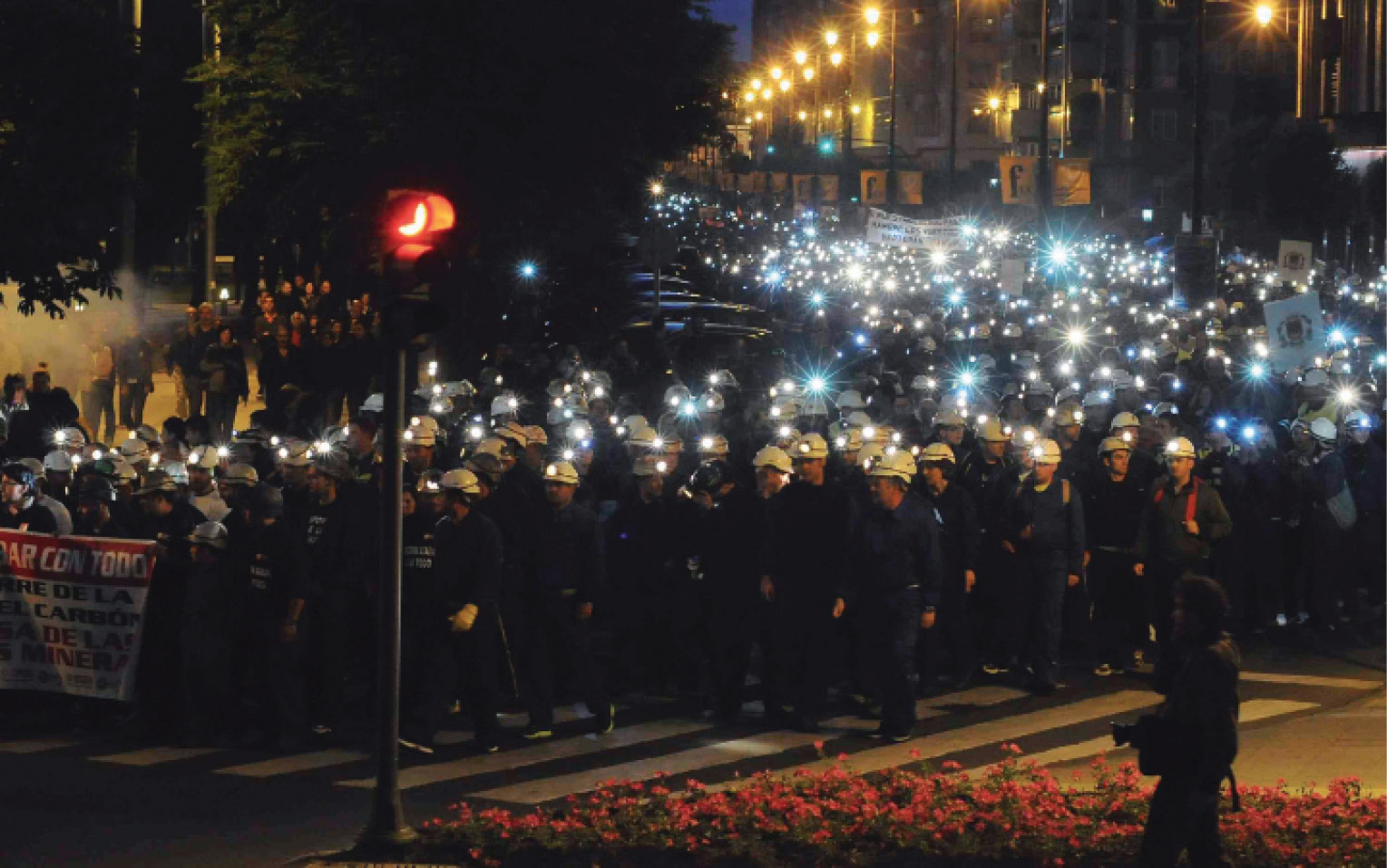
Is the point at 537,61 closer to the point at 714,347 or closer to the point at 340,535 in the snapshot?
the point at 714,347

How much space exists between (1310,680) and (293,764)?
23.9 feet

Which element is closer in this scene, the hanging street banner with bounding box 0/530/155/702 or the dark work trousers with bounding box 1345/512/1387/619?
the hanging street banner with bounding box 0/530/155/702

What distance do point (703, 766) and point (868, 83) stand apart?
425 feet

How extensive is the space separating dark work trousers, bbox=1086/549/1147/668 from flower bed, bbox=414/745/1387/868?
4.71m

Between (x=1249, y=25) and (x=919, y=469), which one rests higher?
(x=1249, y=25)

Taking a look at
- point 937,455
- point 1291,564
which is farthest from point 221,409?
point 1291,564

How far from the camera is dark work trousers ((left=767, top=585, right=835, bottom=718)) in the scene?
13.2 meters

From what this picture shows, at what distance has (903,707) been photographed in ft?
41.9

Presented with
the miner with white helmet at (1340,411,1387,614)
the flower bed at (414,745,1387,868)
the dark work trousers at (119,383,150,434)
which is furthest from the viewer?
the dark work trousers at (119,383,150,434)

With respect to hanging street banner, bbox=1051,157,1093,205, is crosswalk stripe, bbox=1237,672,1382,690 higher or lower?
lower

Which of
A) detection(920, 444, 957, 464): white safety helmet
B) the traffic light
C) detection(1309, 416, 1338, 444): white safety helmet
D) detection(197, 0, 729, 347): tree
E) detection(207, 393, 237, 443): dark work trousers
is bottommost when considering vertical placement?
detection(920, 444, 957, 464): white safety helmet

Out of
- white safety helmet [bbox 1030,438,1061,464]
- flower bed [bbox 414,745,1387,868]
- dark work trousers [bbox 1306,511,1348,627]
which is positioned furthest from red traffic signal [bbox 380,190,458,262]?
dark work trousers [bbox 1306,511,1348,627]

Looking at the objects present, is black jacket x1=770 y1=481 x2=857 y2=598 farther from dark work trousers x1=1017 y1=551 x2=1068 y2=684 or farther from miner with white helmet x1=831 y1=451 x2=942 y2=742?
dark work trousers x1=1017 y1=551 x2=1068 y2=684

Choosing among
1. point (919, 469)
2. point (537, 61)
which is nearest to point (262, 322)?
point (537, 61)
